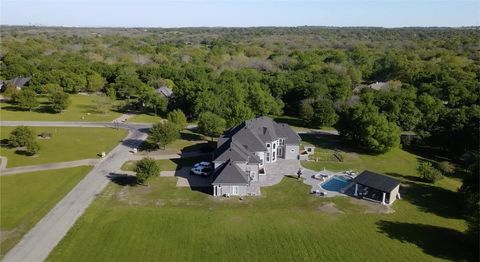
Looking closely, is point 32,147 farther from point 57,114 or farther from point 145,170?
point 57,114

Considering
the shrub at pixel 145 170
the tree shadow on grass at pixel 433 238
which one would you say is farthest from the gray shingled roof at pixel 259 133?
the tree shadow on grass at pixel 433 238

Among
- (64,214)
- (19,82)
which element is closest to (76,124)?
(19,82)

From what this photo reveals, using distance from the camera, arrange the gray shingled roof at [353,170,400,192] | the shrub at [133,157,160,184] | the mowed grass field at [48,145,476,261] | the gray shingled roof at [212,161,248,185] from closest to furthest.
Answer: the mowed grass field at [48,145,476,261] < the gray shingled roof at [353,170,400,192] < the gray shingled roof at [212,161,248,185] < the shrub at [133,157,160,184]

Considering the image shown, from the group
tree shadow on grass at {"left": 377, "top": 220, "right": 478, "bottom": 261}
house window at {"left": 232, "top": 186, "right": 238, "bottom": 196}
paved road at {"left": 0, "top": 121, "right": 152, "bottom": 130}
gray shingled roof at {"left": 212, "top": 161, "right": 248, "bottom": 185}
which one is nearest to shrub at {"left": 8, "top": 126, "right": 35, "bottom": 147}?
paved road at {"left": 0, "top": 121, "right": 152, "bottom": 130}

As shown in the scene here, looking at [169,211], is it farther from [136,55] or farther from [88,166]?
[136,55]

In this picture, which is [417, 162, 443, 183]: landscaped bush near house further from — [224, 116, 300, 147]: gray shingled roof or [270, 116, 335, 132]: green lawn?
[270, 116, 335, 132]: green lawn

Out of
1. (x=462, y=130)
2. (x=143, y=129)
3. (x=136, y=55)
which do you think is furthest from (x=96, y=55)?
(x=462, y=130)
